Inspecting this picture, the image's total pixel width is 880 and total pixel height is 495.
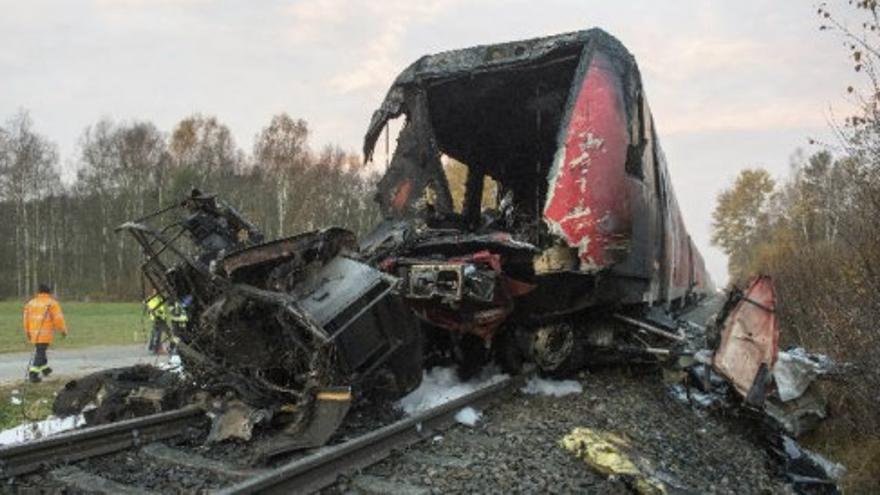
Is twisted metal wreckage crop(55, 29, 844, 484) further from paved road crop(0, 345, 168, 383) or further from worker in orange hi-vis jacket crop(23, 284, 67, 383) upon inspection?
paved road crop(0, 345, 168, 383)

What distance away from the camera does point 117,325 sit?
24.7 meters

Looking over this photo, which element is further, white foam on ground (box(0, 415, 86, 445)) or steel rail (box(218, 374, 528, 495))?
white foam on ground (box(0, 415, 86, 445))

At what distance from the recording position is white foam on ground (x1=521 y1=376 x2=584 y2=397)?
7.46 m

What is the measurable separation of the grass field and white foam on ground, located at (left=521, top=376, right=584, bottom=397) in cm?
695

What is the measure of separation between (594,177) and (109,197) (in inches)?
1662

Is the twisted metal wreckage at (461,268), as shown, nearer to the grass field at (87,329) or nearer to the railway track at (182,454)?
the railway track at (182,454)

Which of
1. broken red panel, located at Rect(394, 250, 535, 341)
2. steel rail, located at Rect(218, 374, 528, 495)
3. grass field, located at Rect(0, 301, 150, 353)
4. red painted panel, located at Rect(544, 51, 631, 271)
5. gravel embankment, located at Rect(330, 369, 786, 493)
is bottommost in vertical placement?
grass field, located at Rect(0, 301, 150, 353)

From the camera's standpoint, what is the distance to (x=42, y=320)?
1177cm

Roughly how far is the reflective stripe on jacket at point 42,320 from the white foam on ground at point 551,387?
7.43 metres

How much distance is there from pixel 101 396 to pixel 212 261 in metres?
1.70

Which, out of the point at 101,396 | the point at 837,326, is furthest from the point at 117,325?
the point at 837,326

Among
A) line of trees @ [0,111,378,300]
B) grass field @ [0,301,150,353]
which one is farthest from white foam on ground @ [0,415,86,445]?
line of trees @ [0,111,378,300]

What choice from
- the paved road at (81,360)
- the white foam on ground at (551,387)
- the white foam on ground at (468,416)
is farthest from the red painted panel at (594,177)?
the paved road at (81,360)

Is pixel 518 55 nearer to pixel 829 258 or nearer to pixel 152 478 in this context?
pixel 152 478
